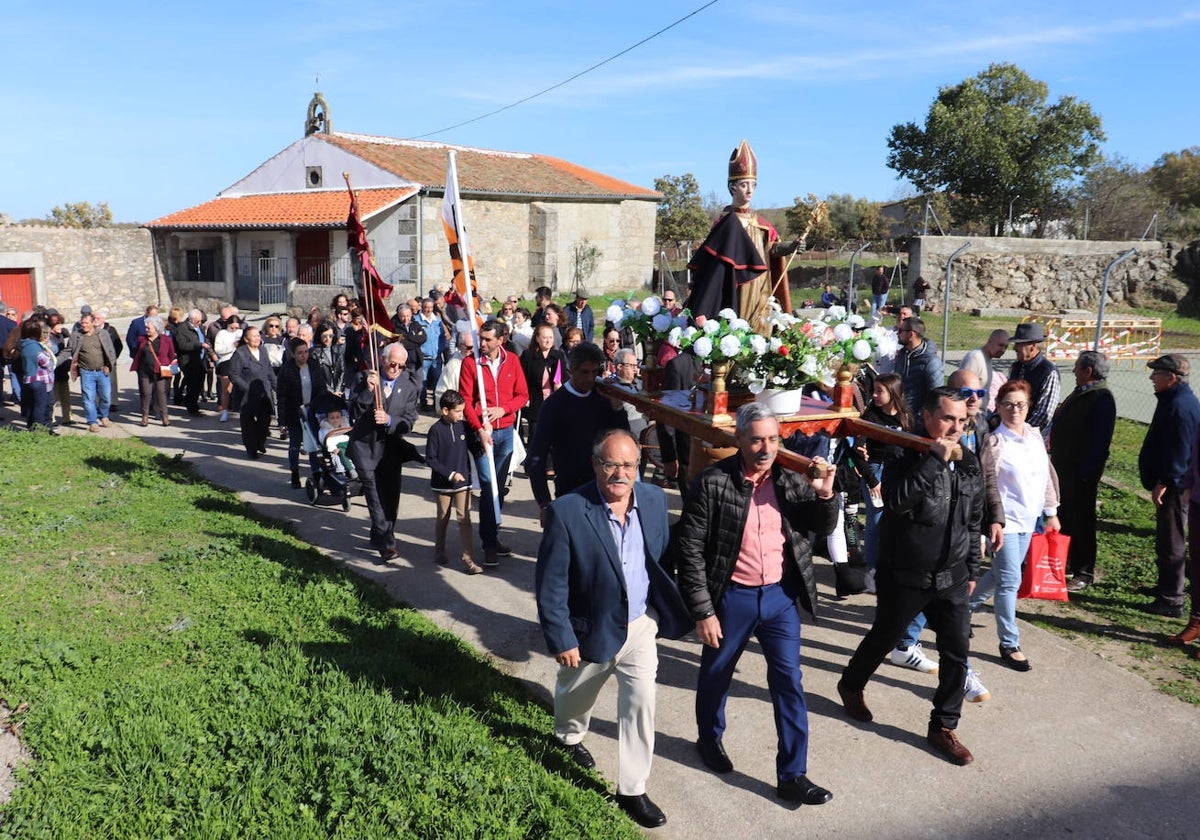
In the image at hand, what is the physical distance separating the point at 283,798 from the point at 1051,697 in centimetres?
437

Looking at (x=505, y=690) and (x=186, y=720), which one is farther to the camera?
(x=505, y=690)

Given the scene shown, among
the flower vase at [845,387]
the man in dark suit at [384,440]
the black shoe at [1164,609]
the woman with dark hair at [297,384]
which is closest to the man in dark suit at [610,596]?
the flower vase at [845,387]

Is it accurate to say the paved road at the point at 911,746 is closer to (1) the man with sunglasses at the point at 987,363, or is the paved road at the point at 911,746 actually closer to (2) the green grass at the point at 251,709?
(2) the green grass at the point at 251,709

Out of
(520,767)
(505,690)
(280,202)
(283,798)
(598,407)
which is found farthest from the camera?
(280,202)

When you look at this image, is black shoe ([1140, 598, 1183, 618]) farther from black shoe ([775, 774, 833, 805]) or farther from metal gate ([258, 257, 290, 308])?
metal gate ([258, 257, 290, 308])

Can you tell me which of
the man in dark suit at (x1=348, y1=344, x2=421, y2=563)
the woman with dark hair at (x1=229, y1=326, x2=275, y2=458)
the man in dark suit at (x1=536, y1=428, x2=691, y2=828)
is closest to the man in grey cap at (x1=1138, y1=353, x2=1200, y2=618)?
the man in dark suit at (x1=536, y1=428, x2=691, y2=828)

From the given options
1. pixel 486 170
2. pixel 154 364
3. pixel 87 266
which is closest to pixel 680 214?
pixel 486 170

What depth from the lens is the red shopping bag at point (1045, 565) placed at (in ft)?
19.7

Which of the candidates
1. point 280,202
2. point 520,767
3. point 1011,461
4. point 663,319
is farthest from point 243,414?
point 280,202

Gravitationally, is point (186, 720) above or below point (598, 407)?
below

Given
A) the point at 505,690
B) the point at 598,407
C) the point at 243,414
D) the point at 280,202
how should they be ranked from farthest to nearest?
1. the point at 280,202
2. the point at 243,414
3. the point at 598,407
4. the point at 505,690

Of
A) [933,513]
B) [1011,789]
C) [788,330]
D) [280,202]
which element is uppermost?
[280,202]

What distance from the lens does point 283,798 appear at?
430 centimetres

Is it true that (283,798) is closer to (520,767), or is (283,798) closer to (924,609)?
(520,767)
